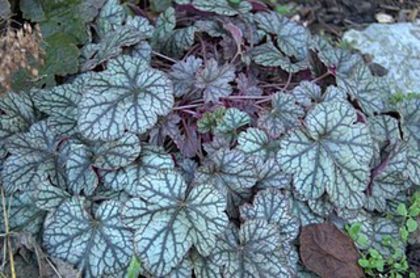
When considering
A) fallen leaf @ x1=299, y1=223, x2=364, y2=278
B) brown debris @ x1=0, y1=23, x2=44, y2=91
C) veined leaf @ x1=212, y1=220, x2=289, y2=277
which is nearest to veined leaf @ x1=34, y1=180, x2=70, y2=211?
brown debris @ x1=0, y1=23, x2=44, y2=91

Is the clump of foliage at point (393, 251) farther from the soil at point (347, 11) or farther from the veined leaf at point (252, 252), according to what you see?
the soil at point (347, 11)

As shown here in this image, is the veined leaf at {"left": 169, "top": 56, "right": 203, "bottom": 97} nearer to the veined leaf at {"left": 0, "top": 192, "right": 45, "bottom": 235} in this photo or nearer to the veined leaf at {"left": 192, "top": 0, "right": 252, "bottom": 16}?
the veined leaf at {"left": 192, "top": 0, "right": 252, "bottom": 16}

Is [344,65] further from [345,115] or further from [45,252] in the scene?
[45,252]

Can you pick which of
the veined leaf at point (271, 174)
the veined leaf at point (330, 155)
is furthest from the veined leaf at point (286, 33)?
the veined leaf at point (271, 174)

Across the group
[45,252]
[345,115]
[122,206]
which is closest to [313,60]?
[345,115]

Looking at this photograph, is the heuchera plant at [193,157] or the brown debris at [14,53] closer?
the heuchera plant at [193,157]

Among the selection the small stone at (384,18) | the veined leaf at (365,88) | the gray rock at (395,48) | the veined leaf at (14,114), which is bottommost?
the small stone at (384,18)

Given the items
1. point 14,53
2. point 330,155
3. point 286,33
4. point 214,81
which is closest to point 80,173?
point 14,53

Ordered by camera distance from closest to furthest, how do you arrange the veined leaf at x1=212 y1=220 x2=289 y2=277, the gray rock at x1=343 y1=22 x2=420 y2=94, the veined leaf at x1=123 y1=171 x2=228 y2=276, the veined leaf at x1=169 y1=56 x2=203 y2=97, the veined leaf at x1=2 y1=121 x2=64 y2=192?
1. the veined leaf at x1=123 y1=171 x2=228 y2=276
2. the veined leaf at x1=212 y1=220 x2=289 y2=277
3. the veined leaf at x1=2 y1=121 x2=64 y2=192
4. the veined leaf at x1=169 y1=56 x2=203 y2=97
5. the gray rock at x1=343 y1=22 x2=420 y2=94
